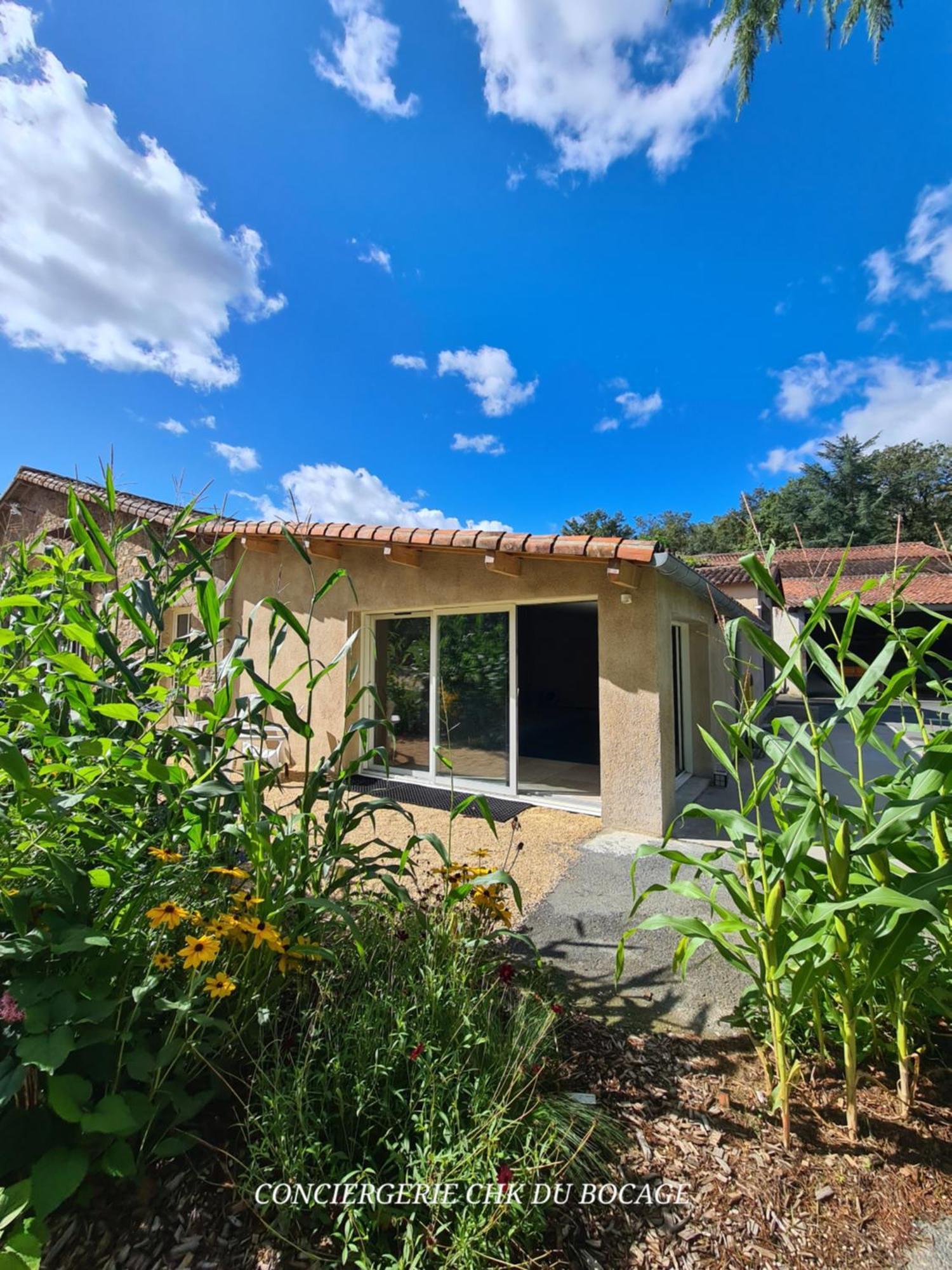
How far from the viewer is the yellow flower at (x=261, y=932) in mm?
1570

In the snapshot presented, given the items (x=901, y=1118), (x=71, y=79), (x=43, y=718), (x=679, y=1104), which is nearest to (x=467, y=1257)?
(x=679, y=1104)

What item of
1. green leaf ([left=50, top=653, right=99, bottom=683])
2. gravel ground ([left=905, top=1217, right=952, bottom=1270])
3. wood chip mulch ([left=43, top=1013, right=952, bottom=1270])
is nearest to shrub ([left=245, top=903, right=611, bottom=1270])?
wood chip mulch ([left=43, top=1013, right=952, bottom=1270])

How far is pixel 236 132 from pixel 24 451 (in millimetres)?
5042

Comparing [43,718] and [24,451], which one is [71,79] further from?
[43,718]

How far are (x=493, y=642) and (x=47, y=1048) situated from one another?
230 inches

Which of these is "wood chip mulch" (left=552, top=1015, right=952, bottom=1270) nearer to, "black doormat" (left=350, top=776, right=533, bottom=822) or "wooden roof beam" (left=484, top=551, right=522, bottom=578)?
"black doormat" (left=350, top=776, right=533, bottom=822)

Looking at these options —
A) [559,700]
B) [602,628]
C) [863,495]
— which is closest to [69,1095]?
[602,628]

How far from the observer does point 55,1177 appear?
120 cm

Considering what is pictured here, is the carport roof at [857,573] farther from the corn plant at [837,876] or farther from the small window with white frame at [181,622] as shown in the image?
the corn plant at [837,876]

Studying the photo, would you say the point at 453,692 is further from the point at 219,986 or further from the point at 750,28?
the point at 750,28

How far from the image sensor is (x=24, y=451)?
4.92m

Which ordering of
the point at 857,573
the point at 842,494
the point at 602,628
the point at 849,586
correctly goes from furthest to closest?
the point at 842,494, the point at 857,573, the point at 849,586, the point at 602,628

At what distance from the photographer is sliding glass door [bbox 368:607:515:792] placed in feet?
22.4

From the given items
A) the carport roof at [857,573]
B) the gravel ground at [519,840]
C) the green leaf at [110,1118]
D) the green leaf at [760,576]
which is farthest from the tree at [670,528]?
the green leaf at [110,1118]
